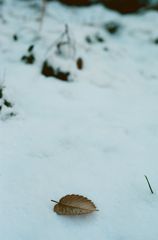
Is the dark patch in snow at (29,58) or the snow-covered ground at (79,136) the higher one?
the dark patch in snow at (29,58)

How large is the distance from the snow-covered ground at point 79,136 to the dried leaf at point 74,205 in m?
0.03

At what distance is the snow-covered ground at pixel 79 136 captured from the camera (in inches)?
48.4

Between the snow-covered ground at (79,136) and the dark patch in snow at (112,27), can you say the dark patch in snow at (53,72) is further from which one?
the dark patch in snow at (112,27)

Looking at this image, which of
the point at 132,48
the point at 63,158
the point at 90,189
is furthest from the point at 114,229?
the point at 132,48

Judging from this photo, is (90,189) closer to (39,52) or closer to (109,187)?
(109,187)

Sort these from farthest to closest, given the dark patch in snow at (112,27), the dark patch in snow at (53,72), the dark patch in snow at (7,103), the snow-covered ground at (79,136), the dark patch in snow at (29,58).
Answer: the dark patch in snow at (112,27), the dark patch in snow at (29,58), the dark patch in snow at (53,72), the dark patch in snow at (7,103), the snow-covered ground at (79,136)

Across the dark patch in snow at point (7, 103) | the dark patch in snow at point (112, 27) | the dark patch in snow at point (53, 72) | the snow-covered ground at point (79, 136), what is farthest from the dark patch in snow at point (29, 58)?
the dark patch in snow at point (112, 27)

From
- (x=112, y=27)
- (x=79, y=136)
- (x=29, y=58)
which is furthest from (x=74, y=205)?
(x=112, y=27)

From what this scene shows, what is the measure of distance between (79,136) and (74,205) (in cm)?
52

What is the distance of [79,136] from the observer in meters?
1.72

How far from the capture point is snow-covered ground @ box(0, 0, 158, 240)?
1229 mm

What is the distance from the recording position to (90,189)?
1.37 meters

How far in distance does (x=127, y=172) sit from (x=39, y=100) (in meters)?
0.79

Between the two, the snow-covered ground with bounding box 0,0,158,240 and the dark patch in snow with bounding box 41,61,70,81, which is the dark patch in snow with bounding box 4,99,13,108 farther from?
the dark patch in snow with bounding box 41,61,70,81
